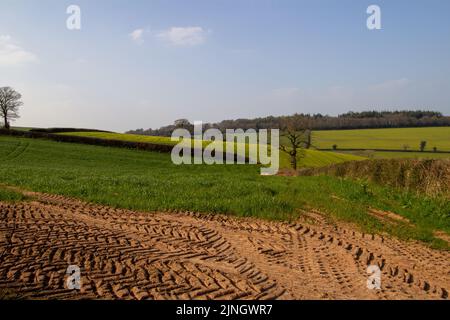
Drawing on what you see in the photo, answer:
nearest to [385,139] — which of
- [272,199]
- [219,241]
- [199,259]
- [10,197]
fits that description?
[272,199]

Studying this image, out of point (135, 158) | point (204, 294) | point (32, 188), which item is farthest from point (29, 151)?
point (204, 294)

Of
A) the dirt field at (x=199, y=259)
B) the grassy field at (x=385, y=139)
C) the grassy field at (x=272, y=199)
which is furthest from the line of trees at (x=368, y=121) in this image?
the dirt field at (x=199, y=259)

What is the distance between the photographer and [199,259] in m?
7.81

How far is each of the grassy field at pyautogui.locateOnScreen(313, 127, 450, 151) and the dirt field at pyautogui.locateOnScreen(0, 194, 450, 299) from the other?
6467 centimetres

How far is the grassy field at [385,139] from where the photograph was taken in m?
81.2

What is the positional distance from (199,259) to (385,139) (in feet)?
303

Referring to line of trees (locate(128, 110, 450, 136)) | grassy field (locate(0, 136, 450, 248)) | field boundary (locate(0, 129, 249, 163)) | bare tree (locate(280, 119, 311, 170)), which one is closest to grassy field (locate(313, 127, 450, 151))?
line of trees (locate(128, 110, 450, 136))

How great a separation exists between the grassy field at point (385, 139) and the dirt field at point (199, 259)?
64673mm

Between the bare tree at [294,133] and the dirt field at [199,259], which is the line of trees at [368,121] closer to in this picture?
the bare tree at [294,133]

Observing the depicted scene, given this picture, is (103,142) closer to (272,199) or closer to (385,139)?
(272,199)

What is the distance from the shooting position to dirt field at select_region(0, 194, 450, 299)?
20.6 ft

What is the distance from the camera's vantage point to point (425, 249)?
972cm
